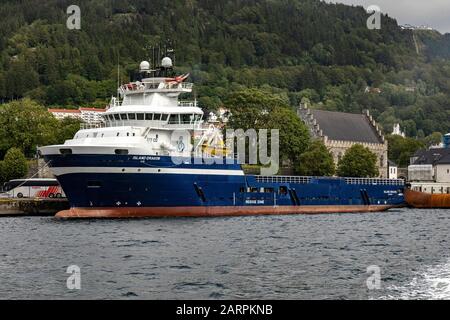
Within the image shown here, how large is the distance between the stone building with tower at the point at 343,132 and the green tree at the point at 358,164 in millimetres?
12178

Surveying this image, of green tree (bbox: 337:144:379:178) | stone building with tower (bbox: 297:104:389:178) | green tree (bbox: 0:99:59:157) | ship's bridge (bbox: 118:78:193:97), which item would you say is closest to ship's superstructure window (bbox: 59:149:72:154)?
ship's bridge (bbox: 118:78:193:97)

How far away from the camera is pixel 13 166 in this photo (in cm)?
9000

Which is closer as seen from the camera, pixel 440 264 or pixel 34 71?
pixel 440 264

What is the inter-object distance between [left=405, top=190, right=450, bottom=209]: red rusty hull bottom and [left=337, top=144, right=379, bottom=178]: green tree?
416 inches

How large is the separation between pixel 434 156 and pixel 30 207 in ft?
232

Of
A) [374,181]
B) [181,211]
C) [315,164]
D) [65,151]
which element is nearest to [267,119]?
[315,164]

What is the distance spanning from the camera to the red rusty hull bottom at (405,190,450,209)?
9350cm

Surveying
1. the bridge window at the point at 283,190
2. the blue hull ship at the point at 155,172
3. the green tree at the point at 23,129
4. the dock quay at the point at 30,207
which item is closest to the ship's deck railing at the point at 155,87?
the blue hull ship at the point at 155,172

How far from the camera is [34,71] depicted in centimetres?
19938

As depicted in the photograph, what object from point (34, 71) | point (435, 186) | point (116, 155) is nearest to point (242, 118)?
point (435, 186)

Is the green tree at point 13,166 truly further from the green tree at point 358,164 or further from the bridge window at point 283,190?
the green tree at point 358,164

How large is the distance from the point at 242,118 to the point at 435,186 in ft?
100

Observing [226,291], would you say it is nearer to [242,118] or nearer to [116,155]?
Result: [116,155]

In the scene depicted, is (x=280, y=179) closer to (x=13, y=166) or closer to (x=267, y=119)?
(x=267, y=119)
